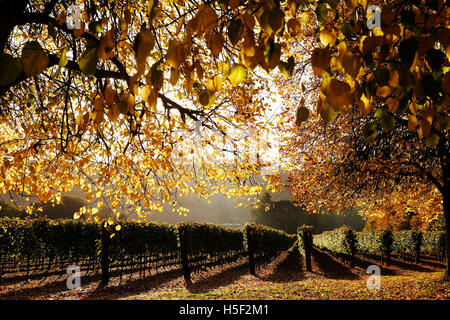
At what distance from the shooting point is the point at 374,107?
2.91 metres

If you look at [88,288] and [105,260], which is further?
[105,260]

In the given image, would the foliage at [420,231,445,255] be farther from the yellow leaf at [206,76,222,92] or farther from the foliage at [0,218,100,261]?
the yellow leaf at [206,76,222,92]

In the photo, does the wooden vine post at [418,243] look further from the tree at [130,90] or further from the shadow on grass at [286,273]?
the tree at [130,90]

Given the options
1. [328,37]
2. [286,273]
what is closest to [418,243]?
[286,273]

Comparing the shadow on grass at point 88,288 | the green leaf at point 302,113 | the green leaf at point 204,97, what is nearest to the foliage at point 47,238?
the shadow on grass at point 88,288

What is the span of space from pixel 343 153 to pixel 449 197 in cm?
440

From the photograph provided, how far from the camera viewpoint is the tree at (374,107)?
1.36 metres

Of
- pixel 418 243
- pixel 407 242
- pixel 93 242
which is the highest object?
pixel 93 242

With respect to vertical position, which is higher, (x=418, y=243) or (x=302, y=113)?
(x=302, y=113)

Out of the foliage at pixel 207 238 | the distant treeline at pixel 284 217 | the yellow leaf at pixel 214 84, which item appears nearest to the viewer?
the yellow leaf at pixel 214 84

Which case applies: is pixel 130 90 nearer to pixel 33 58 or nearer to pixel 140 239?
pixel 33 58

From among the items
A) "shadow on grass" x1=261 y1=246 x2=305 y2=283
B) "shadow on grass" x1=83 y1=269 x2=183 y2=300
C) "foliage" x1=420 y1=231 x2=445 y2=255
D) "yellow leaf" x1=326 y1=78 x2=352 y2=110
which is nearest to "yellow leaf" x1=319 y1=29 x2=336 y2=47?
"yellow leaf" x1=326 y1=78 x2=352 y2=110
